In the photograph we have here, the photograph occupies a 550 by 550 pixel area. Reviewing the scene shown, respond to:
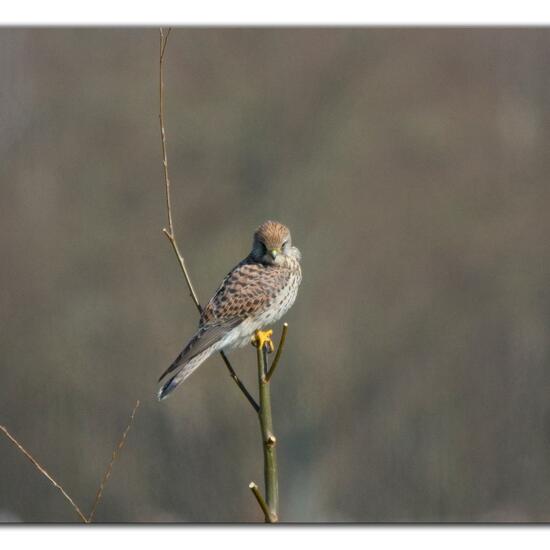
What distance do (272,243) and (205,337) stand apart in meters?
0.36

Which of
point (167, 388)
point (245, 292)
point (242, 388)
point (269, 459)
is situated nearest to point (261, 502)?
point (269, 459)

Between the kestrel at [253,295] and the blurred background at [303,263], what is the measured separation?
2.12 feet

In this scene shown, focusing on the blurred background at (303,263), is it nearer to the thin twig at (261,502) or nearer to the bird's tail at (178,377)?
the bird's tail at (178,377)

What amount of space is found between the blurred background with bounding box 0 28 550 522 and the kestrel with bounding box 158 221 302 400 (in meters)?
0.65

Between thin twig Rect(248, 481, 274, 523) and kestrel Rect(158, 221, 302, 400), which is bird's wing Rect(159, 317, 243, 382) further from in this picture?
thin twig Rect(248, 481, 274, 523)

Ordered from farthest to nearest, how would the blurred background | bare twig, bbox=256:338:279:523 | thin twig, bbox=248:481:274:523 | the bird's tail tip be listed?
1. the blurred background
2. the bird's tail tip
3. bare twig, bbox=256:338:279:523
4. thin twig, bbox=248:481:274:523

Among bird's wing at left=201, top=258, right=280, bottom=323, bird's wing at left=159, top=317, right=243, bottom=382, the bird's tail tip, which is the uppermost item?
bird's wing at left=201, top=258, right=280, bottom=323

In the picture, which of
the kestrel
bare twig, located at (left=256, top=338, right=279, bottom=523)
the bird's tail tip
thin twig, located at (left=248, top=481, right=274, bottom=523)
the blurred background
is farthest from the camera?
the blurred background

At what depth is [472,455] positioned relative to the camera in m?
3.30

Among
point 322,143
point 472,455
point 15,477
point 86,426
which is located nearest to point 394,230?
point 322,143

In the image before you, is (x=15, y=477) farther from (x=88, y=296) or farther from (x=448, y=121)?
→ (x=448, y=121)

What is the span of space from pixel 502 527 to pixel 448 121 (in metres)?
1.46

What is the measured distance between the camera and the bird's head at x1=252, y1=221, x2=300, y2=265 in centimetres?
279

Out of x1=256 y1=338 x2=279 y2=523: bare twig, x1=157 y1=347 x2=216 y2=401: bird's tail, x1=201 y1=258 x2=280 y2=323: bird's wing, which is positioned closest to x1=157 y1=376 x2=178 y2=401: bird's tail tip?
x1=157 y1=347 x2=216 y2=401: bird's tail
